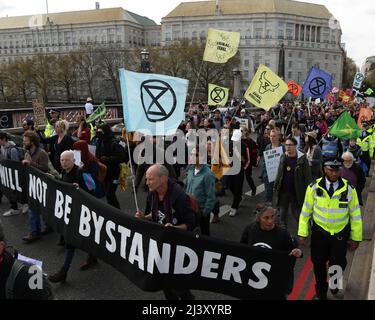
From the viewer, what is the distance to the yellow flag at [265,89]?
28.9 feet

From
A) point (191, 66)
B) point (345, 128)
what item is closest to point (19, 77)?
point (191, 66)

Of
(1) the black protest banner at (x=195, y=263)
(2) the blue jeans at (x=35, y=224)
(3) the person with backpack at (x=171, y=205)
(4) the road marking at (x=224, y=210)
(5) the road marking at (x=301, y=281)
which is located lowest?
(5) the road marking at (x=301, y=281)

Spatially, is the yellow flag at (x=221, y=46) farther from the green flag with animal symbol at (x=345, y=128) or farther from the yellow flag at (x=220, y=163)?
the yellow flag at (x=220, y=163)

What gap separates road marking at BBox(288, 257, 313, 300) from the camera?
4449 mm

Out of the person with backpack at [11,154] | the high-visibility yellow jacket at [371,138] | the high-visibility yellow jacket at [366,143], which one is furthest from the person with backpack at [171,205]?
the high-visibility yellow jacket at [371,138]

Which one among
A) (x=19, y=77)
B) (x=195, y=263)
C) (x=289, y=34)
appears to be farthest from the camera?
(x=289, y=34)

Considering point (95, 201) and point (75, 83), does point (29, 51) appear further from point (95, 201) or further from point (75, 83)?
point (95, 201)

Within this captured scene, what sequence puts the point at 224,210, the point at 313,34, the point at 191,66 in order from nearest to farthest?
the point at 224,210 < the point at 191,66 < the point at 313,34

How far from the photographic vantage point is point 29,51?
407ft

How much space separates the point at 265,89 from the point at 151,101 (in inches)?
205

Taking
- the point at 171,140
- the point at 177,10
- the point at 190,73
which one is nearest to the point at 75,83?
the point at 190,73

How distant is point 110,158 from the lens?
21.3ft

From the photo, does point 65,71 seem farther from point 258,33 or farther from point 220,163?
point 220,163

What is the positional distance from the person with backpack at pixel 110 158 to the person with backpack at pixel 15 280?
12.8ft
